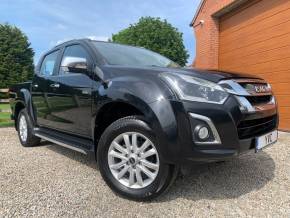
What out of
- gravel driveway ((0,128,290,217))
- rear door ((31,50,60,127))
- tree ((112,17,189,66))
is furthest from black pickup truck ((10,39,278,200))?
tree ((112,17,189,66))

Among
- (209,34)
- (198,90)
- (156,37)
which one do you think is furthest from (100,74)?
(156,37)

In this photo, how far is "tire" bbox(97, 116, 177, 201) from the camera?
2.96 m

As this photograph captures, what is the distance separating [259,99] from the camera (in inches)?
129

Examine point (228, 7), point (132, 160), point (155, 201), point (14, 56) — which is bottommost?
point (155, 201)

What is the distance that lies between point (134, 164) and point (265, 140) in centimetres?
133

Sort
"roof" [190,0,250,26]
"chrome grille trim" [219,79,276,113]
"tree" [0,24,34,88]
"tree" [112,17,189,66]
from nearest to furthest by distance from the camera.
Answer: "chrome grille trim" [219,79,276,113]
"roof" [190,0,250,26]
"tree" [112,17,189,66]
"tree" [0,24,34,88]

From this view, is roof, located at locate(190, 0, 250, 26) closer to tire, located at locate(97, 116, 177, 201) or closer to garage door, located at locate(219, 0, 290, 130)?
garage door, located at locate(219, 0, 290, 130)

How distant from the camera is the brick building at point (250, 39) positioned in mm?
6754

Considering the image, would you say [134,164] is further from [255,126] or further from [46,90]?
[46,90]

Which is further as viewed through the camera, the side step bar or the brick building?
the brick building

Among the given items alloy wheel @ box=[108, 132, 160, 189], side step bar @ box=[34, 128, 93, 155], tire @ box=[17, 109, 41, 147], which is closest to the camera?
alloy wheel @ box=[108, 132, 160, 189]

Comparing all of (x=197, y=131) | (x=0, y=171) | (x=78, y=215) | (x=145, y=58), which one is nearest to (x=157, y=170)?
(x=197, y=131)

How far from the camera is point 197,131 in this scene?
276 centimetres

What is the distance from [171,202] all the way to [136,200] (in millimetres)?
336
